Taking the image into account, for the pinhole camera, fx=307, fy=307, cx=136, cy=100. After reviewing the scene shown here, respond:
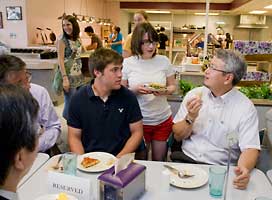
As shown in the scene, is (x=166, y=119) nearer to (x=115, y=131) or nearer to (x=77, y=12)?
(x=115, y=131)

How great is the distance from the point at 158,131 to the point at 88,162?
0.98 m

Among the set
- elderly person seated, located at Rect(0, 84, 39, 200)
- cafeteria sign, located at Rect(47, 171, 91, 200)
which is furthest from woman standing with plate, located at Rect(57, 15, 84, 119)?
elderly person seated, located at Rect(0, 84, 39, 200)

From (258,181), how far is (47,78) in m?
4.40

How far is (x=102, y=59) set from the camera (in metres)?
2.15

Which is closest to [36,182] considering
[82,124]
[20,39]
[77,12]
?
[82,124]

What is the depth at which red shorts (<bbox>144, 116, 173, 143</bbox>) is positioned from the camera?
2516 millimetres

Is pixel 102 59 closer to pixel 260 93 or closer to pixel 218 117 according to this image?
pixel 218 117

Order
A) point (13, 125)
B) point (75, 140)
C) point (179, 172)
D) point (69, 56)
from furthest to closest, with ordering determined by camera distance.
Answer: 1. point (69, 56)
2. point (75, 140)
3. point (179, 172)
4. point (13, 125)

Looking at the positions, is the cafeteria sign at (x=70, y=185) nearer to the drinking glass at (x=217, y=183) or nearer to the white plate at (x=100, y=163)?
the white plate at (x=100, y=163)

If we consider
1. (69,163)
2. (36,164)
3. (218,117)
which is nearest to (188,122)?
(218,117)

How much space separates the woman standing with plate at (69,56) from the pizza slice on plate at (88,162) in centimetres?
191

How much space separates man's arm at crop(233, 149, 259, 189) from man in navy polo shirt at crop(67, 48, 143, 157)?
715 mm

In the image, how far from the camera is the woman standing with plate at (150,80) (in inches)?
98.2

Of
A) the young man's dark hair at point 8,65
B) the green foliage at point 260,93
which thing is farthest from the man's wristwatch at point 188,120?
the green foliage at point 260,93
